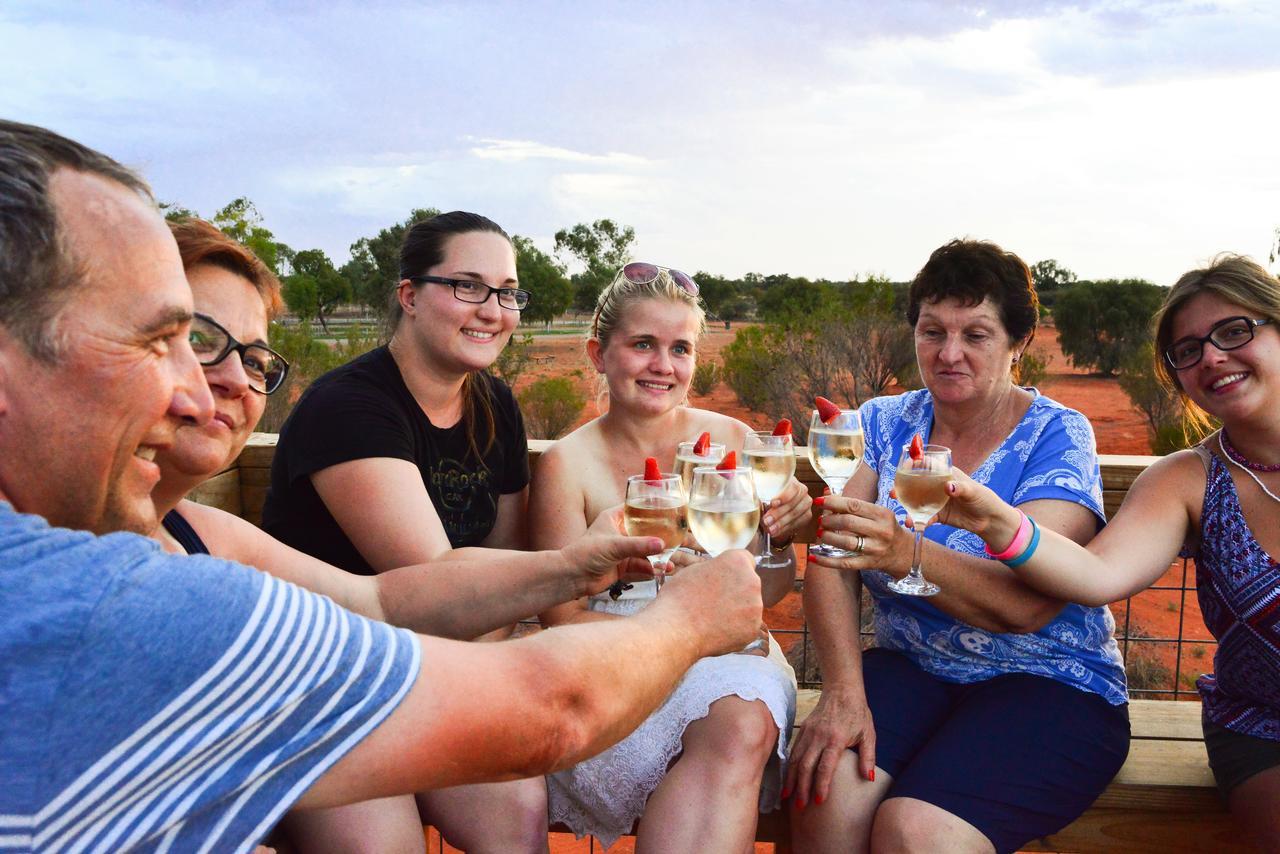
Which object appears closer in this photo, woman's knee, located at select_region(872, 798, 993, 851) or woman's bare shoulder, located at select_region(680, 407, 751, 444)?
woman's knee, located at select_region(872, 798, 993, 851)

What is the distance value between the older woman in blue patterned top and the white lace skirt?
4.7 inches

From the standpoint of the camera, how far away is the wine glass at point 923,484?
225cm

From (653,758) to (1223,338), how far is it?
6.20ft

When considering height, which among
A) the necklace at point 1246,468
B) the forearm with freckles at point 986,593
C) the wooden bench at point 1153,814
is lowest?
the wooden bench at point 1153,814

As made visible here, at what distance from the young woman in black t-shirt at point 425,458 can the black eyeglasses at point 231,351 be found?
53 centimetres

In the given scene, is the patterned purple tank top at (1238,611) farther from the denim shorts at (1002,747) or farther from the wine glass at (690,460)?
the wine glass at (690,460)

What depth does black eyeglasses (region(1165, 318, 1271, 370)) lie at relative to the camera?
239cm

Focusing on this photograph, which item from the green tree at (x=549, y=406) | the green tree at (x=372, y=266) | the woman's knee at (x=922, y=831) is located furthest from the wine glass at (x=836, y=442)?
the green tree at (x=372, y=266)

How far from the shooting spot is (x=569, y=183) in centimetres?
2884

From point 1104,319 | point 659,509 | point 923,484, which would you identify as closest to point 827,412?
point 923,484

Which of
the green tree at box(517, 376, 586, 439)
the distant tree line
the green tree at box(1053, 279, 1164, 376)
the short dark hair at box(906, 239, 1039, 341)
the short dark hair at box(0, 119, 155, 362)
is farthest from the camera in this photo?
the green tree at box(1053, 279, 1164, 376)

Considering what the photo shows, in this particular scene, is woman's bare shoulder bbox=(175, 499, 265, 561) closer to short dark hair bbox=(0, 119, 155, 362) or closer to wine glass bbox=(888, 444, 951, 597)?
short dark hair bbox=(0, 119, 155, 362)

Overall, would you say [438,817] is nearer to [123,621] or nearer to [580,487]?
[580,487]

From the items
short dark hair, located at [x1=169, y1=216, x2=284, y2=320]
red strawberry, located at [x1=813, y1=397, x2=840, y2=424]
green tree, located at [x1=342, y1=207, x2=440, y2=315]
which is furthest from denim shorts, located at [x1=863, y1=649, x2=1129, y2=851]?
green tree, located at [x1=342, y1=207, x2=440, y2=315]
